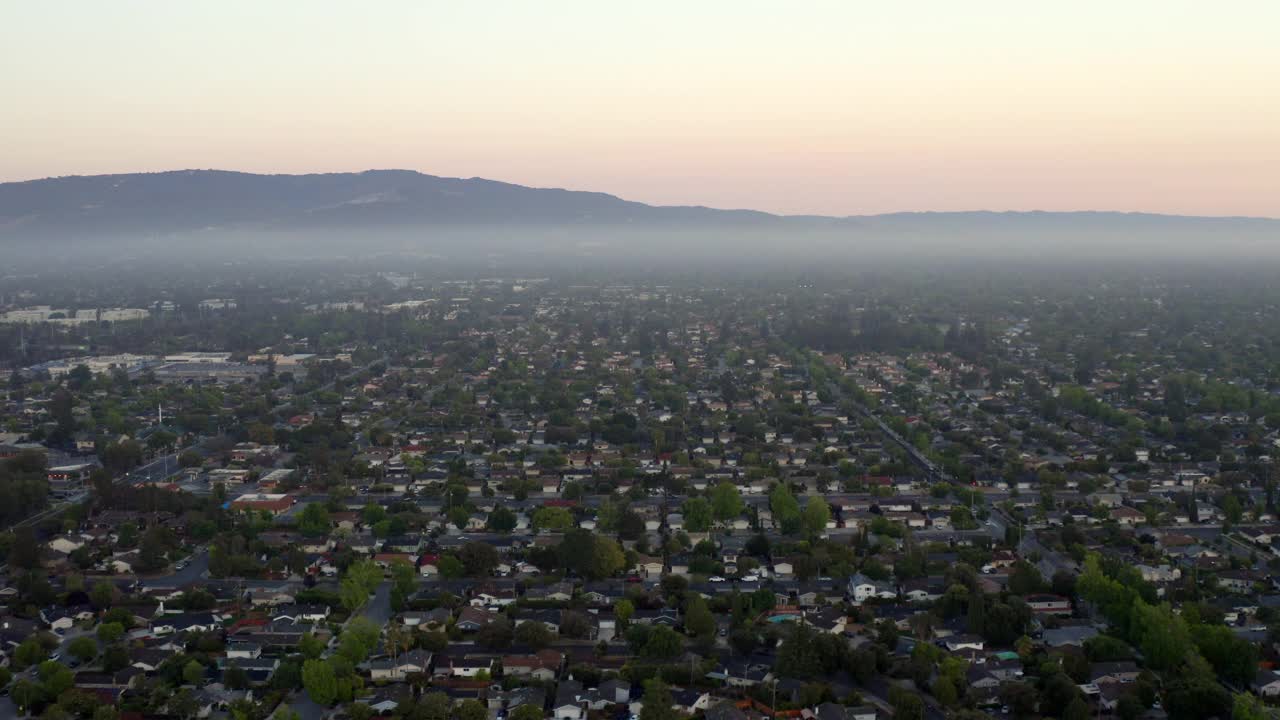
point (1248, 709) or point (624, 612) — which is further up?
point (1248, 709)

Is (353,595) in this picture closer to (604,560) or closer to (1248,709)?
(604,560)

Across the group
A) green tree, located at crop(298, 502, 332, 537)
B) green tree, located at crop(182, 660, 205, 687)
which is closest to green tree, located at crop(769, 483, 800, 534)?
green tree, located at crop(298, 502, 332, 537)

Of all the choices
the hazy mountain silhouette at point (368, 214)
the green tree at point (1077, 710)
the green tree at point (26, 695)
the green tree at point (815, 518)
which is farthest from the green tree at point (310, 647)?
the hazy mountain silhouette at point (368, 214)

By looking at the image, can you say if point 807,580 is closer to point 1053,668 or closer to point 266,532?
point 1053,668

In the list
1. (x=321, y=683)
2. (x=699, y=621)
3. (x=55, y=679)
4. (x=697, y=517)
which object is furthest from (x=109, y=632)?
(x=697, y=517)

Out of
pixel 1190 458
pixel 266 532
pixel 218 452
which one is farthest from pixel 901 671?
pixel 218 452

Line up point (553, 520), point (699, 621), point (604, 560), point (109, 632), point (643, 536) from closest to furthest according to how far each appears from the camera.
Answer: point (699, 621), point (109, 632), point (604, 560), point (643, 536), point (553, 520)

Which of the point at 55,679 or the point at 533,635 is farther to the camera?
the point at 533,635

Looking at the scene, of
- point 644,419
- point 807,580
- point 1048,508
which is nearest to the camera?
point 807,580

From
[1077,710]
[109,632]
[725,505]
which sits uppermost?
[725,505]
